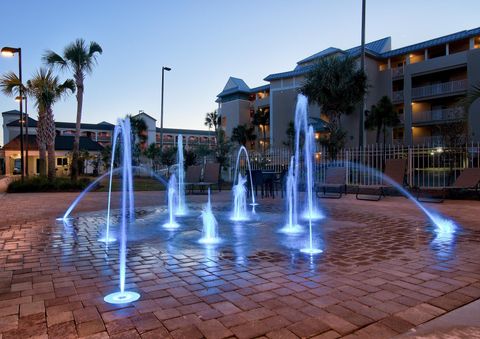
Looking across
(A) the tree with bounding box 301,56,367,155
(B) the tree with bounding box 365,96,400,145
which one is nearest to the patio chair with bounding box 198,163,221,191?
(A) the tree with bounding box 301,56,367,155

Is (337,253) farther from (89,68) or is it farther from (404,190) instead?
(89,68)

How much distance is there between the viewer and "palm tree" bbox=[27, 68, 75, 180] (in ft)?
58.0

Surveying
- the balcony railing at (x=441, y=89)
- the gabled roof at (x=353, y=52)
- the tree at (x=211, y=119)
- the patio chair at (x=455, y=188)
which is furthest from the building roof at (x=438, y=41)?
the tree at (x=211, y=119)

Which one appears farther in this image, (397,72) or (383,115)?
(397,72)

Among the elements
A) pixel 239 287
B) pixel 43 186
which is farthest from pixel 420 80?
pixel 239 287

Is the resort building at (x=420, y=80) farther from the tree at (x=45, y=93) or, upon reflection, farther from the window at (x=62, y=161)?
the window at (x=62, y=161)

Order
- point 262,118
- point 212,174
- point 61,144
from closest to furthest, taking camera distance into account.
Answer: point 212,174 < point 262,118 < point 61,144

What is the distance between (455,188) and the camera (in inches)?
436

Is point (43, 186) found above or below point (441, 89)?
below

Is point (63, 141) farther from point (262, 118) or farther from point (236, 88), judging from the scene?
point (262, 118)

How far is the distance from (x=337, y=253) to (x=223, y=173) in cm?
1929

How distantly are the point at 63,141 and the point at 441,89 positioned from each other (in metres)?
42.5

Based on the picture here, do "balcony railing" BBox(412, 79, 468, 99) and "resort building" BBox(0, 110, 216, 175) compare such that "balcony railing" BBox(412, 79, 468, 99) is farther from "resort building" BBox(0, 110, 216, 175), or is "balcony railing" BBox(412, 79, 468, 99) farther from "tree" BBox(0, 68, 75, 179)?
"tree" BBox(0, 68, 75, 179)

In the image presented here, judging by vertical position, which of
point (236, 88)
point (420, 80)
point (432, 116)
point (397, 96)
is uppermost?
point (236, 88)
